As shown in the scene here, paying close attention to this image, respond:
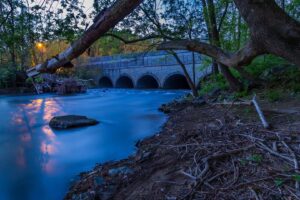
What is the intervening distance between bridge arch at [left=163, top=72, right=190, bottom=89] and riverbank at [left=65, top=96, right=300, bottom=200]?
A: 2224 centimetres

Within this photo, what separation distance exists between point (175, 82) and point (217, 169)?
26146 millimetres

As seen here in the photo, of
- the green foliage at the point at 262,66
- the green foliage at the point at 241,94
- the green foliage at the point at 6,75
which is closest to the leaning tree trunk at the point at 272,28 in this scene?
the green foliage at the point at 241,94

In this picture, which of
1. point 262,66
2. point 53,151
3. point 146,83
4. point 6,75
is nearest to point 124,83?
point 146,83

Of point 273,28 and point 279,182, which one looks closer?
point 273,28

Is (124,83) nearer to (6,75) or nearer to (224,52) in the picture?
(6,75)

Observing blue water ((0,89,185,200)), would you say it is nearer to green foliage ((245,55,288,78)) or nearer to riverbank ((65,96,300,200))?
riverbank ((65,96,300,200))

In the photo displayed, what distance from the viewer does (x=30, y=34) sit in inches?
191

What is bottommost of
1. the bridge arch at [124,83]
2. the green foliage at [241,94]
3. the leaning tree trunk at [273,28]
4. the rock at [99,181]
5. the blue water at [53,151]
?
the blue water at [53,151]

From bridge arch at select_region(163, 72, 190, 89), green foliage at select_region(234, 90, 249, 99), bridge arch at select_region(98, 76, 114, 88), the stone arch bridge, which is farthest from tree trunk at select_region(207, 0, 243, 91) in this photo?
bridge arch at select_region(98, 76, 114, 88)

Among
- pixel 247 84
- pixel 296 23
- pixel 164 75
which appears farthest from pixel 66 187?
pixel 164 75

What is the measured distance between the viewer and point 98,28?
259 centimetres

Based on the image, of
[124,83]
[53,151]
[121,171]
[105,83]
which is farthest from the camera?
[105,83]

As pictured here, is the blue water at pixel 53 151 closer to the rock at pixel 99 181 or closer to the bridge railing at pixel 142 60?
the rock at pixel 99 181

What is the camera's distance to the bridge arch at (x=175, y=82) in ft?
90.2
